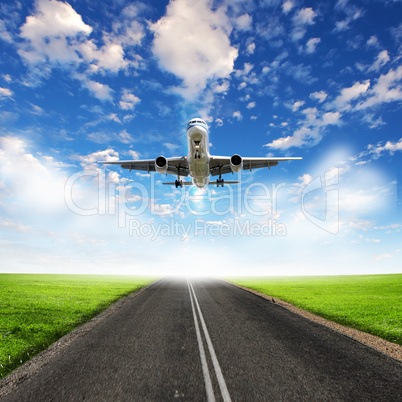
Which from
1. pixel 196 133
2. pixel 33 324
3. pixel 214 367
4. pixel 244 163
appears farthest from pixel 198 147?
pixel 214 367

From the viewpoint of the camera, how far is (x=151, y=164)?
29.2m

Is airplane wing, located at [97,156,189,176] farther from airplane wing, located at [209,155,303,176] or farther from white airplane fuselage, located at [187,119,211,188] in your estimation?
airplane wing, located at [209,155,303,176]

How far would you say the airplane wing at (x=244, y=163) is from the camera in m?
27.3

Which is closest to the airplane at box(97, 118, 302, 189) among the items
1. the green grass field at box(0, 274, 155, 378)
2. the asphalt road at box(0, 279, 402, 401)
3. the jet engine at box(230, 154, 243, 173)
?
the jet engine at box(230, 154, 243, 173)

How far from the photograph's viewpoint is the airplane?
74.3 feet

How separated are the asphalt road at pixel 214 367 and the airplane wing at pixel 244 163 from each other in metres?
20.4

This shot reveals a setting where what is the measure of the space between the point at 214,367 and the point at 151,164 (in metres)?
25.8

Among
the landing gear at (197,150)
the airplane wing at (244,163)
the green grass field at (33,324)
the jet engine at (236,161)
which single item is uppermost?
the airplane wing at (244,163)

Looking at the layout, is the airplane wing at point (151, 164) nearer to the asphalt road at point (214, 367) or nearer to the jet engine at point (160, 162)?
the jet engine at point (160, 162)

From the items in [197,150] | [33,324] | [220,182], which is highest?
[197,150]

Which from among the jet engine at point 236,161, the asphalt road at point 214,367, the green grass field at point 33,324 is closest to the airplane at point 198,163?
the jet engine at point 236,161

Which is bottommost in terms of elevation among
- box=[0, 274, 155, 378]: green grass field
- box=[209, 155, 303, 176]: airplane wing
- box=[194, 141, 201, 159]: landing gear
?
box=[0, 274, 155, 378]: green grass field

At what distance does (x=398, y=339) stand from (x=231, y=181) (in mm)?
23362

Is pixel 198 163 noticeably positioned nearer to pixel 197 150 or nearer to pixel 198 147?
pixel 197 150
